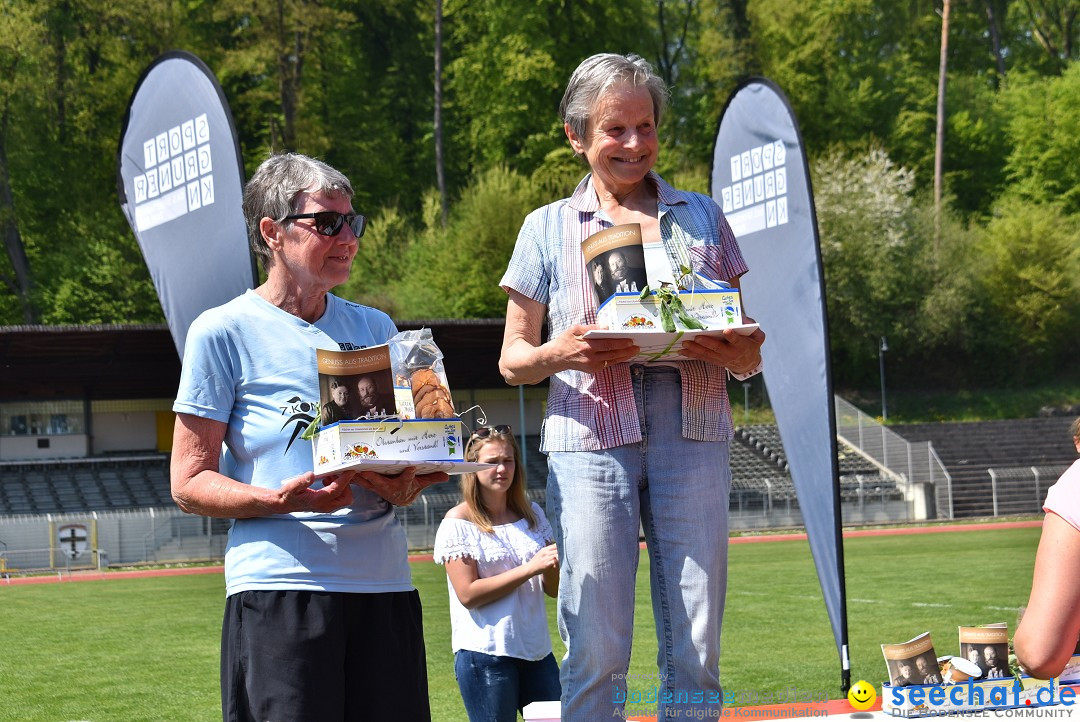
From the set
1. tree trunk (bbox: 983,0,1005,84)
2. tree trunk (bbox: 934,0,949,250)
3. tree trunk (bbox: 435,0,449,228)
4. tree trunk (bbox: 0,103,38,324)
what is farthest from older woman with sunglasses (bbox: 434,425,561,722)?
tree trunk (bbox: 983,0,1005,84)

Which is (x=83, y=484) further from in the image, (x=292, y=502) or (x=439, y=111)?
(x=292, y=502)

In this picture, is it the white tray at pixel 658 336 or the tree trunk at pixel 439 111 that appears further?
the tree trunk at pixel 439 111

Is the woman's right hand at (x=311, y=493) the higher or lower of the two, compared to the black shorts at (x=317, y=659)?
higher

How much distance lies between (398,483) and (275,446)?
14.2 inches

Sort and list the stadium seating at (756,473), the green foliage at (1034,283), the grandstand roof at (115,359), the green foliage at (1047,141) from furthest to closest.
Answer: the green foliage at (1047,141) → the green foliage at (1034,283) → the stadium seating at (756,473) → the grandstand roof at (115,359)

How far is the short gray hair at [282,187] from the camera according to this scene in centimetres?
346

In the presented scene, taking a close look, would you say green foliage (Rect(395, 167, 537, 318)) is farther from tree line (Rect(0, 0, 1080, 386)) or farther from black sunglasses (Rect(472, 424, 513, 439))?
black sunglasses (Rect(472, 424, 513, 439))

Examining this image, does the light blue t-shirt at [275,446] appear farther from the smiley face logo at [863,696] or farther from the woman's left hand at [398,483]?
the smiley face logo at [863,696]

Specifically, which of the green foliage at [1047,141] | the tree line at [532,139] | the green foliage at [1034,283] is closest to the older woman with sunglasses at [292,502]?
the tree line at [532,139]

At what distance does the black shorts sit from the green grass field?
211 inches

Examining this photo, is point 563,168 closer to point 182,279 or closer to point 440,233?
point 440,233

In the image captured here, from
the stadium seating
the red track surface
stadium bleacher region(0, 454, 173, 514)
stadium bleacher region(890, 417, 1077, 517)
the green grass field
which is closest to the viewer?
the green grass field

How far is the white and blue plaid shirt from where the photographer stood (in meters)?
3.30

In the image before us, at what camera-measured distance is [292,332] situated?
3420 mm
